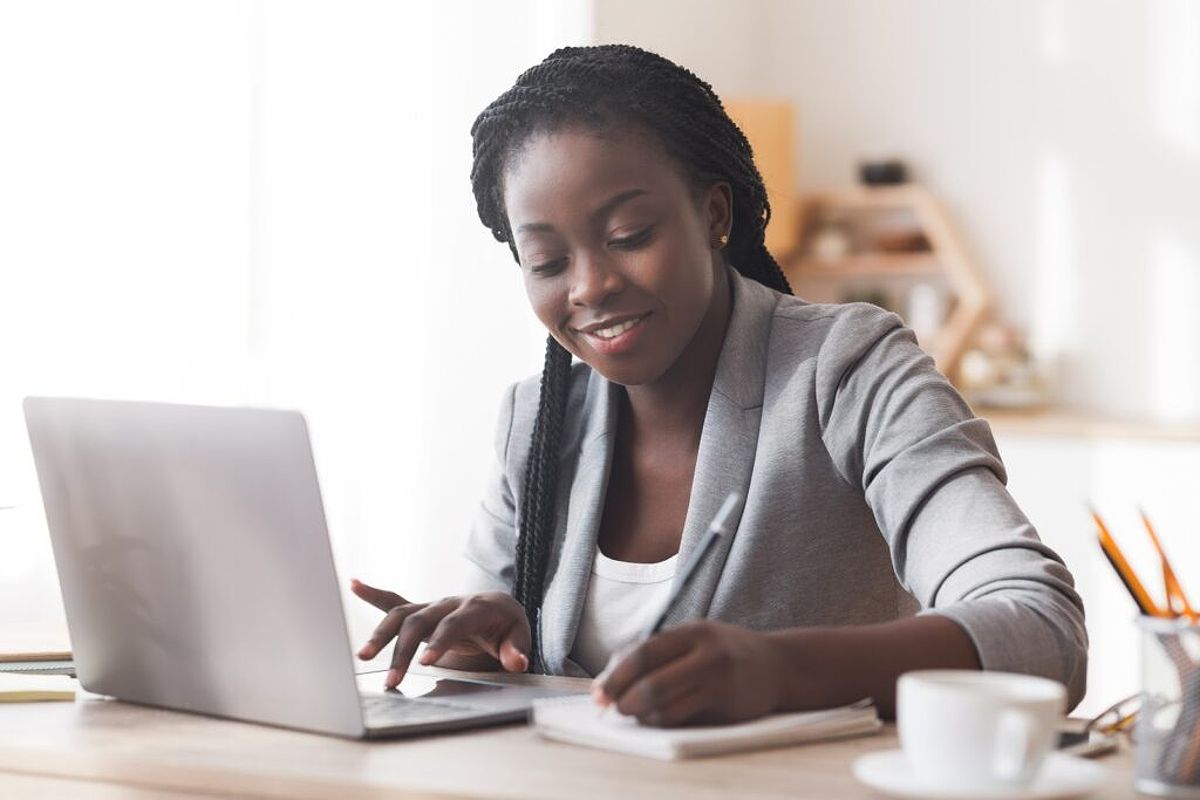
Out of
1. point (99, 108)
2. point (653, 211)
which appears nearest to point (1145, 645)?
point (653, 211)

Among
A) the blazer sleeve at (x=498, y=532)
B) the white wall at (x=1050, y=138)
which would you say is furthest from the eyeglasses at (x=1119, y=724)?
the white wall at (x=1050, y=138)

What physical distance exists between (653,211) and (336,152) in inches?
71.1

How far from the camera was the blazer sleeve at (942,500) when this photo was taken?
1.21 metres

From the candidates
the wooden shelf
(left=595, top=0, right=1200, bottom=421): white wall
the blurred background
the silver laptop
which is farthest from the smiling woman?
the wooden shelf

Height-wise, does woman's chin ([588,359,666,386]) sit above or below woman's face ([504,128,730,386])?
below

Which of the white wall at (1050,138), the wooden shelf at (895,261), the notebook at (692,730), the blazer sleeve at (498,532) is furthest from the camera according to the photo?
the wooden shelf at (895,261)

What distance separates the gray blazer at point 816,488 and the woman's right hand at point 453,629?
139mm

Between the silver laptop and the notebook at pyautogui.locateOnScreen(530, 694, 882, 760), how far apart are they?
78 mm

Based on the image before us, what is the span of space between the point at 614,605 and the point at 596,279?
327mm

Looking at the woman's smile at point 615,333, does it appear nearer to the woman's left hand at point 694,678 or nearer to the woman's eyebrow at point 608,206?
the woman's eyebrow at point 608,206

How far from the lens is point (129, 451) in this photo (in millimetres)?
1229

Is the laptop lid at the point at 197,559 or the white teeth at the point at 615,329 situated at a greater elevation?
the white teeth at the point at 615,329

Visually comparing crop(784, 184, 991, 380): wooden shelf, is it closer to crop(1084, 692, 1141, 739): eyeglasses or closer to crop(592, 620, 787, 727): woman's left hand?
crop(1084, 692, 1141, 739): eyeglasses

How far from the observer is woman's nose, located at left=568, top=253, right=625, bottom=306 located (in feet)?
5.07
